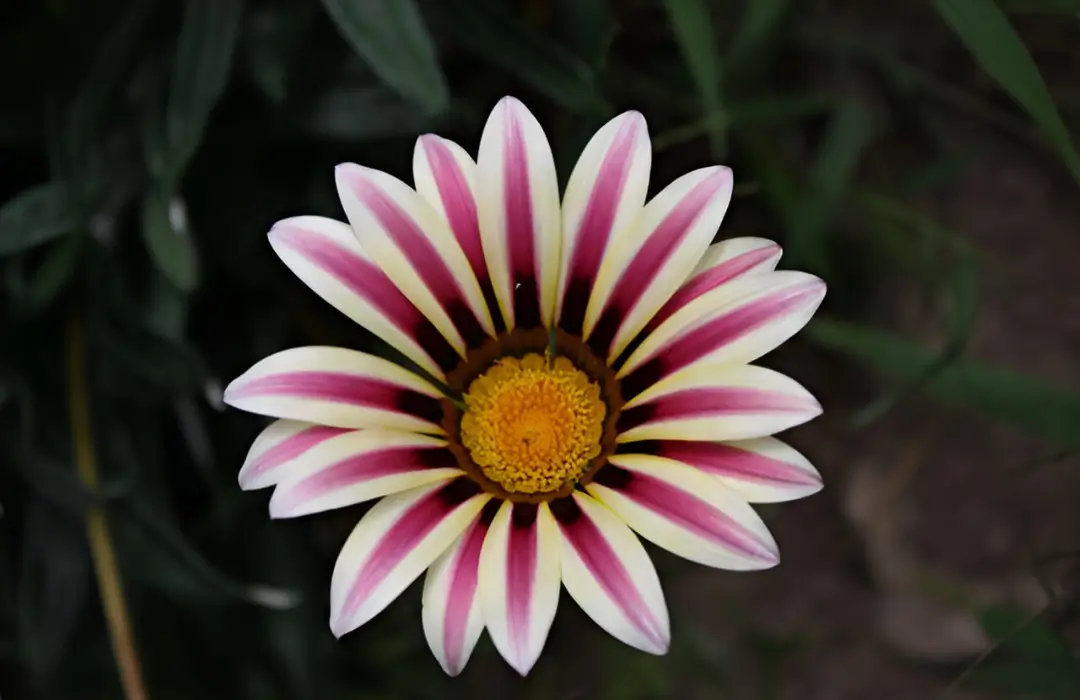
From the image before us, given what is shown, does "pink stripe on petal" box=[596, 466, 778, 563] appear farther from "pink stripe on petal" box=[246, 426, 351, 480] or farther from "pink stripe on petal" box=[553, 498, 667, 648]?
"pink stripe on petal" box=[246, 426, 351, 480]

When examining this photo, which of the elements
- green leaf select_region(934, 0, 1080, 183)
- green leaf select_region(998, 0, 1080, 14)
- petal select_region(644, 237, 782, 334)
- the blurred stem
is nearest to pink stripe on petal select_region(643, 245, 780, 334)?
petal select_region(644, 237, 782, 334)

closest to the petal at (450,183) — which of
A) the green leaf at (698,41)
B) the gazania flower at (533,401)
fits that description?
the gazania flower at (533,401)

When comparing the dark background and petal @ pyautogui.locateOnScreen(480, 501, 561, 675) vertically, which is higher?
the dark background

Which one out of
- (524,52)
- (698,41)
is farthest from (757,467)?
(524,52)

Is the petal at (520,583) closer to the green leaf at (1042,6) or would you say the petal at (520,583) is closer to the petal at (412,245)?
the petal at (412,245)

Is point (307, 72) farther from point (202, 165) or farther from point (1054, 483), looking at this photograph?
point (1054, 483)
